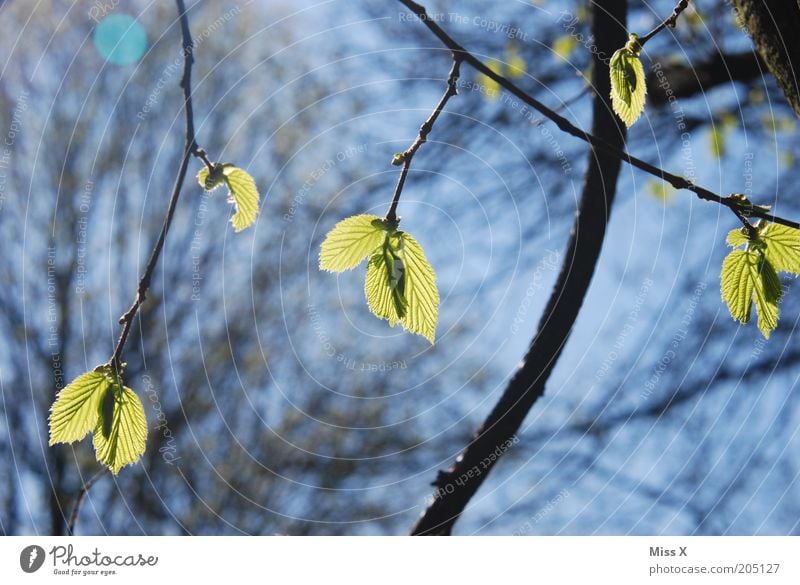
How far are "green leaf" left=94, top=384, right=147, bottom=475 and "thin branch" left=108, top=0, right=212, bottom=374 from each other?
0.08 feet

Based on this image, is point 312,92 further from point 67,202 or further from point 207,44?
point 67,202

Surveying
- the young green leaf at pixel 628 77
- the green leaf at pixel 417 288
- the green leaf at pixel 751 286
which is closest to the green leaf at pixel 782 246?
the green leaf at pixel 751 286

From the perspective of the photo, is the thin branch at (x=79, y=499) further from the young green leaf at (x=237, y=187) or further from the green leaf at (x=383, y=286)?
the green leaf at (x=383, y=286)

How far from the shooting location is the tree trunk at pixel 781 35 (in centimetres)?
60

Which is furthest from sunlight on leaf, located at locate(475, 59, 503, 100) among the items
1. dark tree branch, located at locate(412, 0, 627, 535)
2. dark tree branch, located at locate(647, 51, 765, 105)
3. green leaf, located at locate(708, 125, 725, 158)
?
dark tree branch, located at locate(412, 0, 627, 535)

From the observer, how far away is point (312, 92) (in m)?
A: 2.66

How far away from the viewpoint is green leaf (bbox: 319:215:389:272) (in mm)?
544

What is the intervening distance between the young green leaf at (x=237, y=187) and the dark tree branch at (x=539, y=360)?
0.33 meters

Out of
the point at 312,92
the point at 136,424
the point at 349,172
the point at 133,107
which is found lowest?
the point at 136,424

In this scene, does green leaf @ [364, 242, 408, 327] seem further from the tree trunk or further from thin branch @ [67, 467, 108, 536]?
thin branch @ [67, 467, 108, 536]

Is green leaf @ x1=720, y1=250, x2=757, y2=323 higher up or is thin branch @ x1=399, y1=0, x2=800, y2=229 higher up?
thin branch @ x1=399, y1=0, x2=800, y2=229
